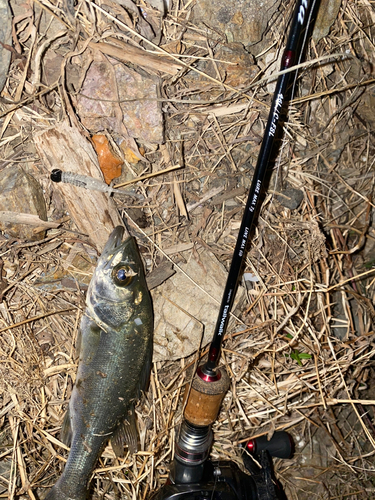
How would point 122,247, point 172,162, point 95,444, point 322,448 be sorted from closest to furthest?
point 122,247, point 95,444, point 172,162, point 322,448

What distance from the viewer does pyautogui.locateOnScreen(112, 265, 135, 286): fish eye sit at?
2113 mm

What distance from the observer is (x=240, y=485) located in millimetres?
2287

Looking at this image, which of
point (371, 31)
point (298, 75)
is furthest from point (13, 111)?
point (371, 31)

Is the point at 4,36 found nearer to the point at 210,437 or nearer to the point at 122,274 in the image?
the point at 122,274

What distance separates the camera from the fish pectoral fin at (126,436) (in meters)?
2.38

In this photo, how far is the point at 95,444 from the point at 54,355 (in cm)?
59

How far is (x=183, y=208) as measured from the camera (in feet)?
8.01

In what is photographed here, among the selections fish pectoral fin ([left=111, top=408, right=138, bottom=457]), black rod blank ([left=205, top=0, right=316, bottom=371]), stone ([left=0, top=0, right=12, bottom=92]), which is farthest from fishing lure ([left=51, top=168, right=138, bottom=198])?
fish pectoral fin ([left=111, top=408, right=138, bottom=457])

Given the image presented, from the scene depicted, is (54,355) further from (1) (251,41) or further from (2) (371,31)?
(2) (371,31)

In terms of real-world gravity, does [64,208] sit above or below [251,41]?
below

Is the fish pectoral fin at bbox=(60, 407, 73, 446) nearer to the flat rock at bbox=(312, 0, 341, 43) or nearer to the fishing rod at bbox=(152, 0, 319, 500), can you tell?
the fishing rod at bbox=(152, 0, 319, 500)

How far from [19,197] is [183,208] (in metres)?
0.96

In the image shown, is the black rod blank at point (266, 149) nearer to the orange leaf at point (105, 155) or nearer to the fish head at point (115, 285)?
the fish head at point (115, 285)

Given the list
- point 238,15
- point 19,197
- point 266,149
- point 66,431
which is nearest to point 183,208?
point 266,149
